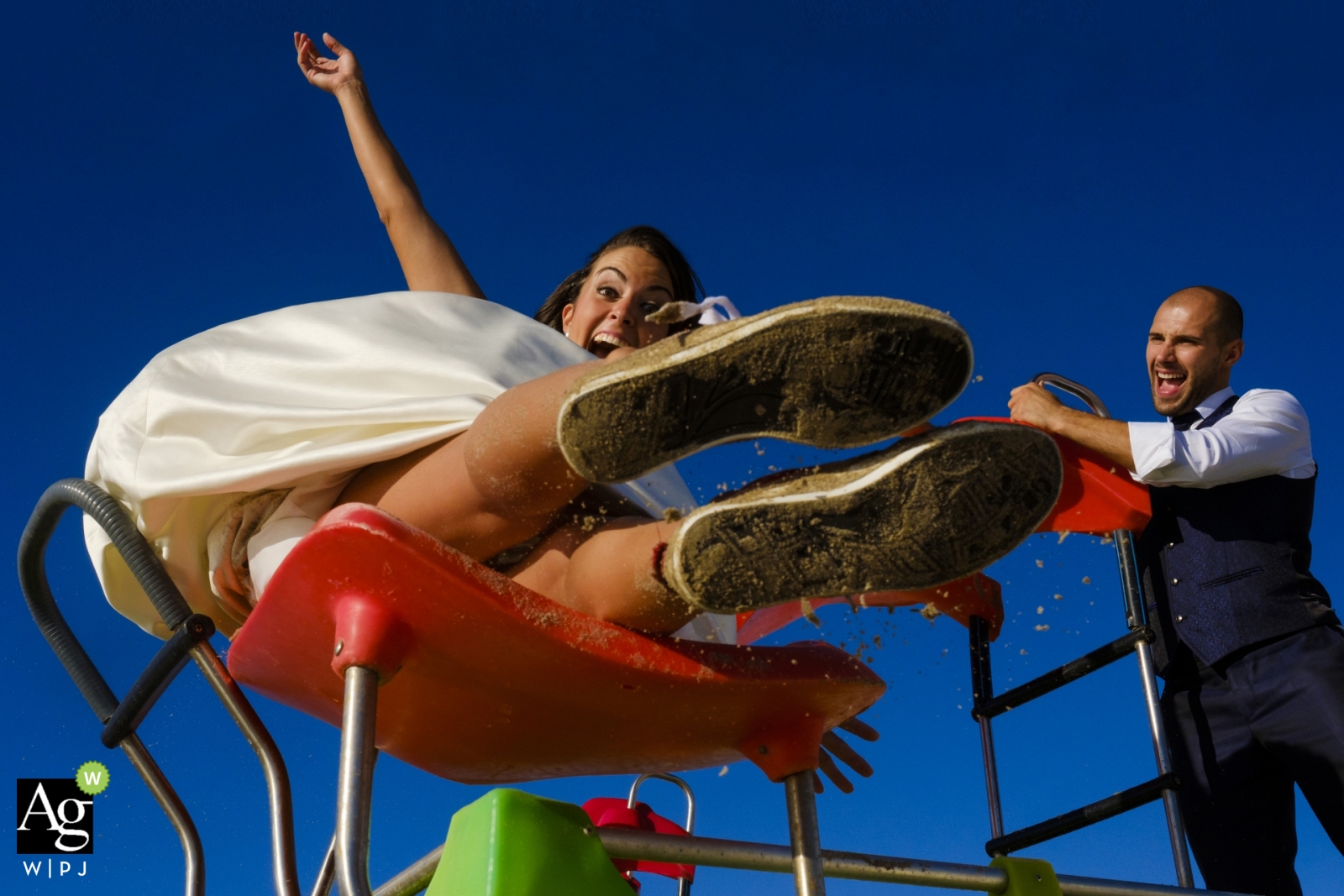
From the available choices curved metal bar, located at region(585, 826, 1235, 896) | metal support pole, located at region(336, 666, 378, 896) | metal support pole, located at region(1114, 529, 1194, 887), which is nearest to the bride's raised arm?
metal support pole, located at region(336, 666, 378, 896)

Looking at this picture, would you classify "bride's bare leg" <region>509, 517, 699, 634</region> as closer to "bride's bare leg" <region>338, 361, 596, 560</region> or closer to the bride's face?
"bride's bare leg" <region>338, 361, 596, 560</region>

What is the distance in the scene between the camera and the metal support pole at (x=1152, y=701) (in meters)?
1.91

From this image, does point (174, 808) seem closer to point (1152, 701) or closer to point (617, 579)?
point (617, 579)

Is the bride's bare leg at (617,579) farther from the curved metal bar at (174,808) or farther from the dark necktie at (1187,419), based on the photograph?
the dark necktie at (1187,419)

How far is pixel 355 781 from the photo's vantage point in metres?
1.16

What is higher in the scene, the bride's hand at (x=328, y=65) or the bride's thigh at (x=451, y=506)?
the bride's hand at (x=328, y=65)

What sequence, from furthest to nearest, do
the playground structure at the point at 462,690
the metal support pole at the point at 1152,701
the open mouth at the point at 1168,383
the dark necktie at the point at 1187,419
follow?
the open mouth at the point at 1168,383, the dark necktie at the point at 1187,419, the metal support pole at the point at 1152,701, the playground structure at the point at 462,690

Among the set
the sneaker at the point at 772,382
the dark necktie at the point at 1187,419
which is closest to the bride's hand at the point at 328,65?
the sneaker at the point at 772,382

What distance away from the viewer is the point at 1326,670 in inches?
89.2

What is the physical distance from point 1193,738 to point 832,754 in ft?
3.21

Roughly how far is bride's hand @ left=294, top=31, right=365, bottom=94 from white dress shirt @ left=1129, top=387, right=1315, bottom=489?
1.76 meters

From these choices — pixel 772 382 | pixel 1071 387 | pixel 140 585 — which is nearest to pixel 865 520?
pixel 772 382

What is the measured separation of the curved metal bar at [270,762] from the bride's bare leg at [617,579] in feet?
1.37

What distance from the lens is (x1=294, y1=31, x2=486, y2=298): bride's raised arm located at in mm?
1922
